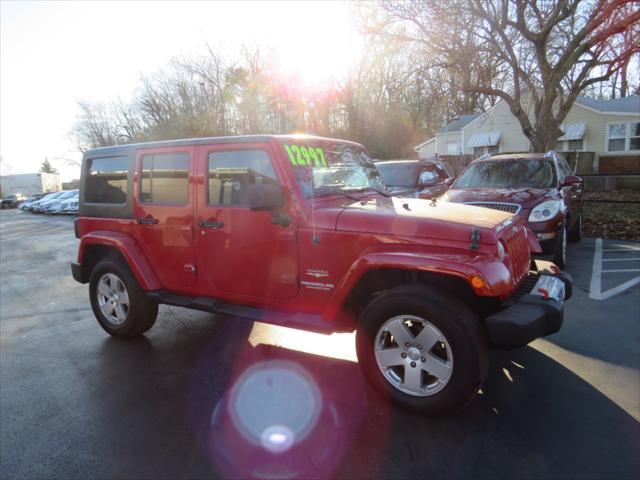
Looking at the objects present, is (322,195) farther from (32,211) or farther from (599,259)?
(32,211)

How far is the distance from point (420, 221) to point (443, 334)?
2.65 ft

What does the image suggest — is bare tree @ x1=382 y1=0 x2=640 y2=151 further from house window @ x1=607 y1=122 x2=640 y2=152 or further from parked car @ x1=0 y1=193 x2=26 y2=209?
parked car @ x1=0 y1=193 x2=26 y2=209

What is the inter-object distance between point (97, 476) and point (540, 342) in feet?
13.0

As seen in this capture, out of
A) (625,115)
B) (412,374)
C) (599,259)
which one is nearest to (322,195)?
(412,374)

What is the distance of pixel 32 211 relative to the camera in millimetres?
35719

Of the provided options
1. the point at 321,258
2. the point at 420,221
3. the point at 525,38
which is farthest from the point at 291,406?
the point at 525,38

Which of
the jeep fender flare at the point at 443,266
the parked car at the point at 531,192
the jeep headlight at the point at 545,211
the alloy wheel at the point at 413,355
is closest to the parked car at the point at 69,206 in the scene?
the parked car at the point at 531,192

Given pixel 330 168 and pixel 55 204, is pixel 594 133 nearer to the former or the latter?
pixel 330 168

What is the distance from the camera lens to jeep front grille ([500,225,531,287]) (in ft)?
10.8

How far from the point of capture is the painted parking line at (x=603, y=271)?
5.94m

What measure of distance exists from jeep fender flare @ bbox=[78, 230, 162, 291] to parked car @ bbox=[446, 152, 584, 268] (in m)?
4.92

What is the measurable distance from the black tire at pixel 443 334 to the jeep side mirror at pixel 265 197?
3.55 ft

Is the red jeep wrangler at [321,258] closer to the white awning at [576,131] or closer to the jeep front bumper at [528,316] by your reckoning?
the jeep front bumper at [528,316]

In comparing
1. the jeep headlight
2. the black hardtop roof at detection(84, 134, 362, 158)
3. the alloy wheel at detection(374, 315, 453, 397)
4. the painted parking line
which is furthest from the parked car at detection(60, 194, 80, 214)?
the alloy wheel at detection(374, 315, 453, 397)
